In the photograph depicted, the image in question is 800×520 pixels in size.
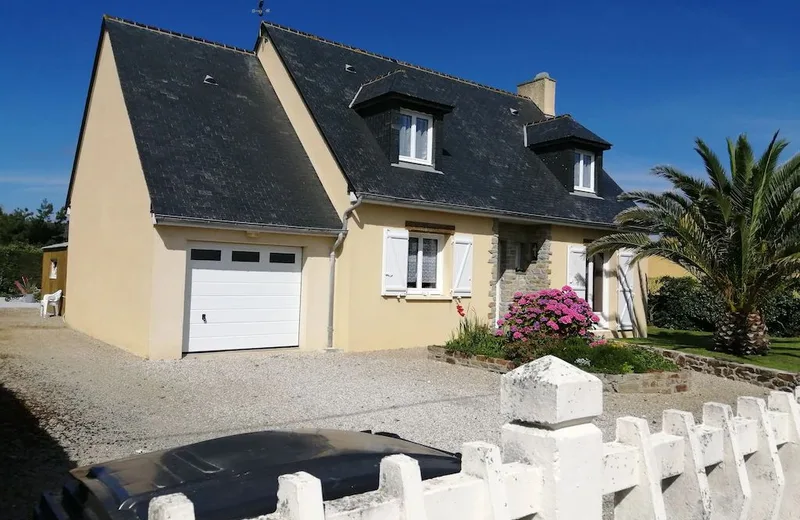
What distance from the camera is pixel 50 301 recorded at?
59.6 feet

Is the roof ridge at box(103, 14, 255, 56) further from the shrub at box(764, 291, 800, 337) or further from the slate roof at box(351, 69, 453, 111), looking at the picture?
the shrub at box(764, 291, 800, 337)

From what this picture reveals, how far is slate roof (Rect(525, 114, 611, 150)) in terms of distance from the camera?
56.9 feet

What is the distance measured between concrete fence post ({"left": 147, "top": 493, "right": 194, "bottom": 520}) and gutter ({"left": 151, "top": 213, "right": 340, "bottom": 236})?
9.46 metres

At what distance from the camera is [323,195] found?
13.3 metres

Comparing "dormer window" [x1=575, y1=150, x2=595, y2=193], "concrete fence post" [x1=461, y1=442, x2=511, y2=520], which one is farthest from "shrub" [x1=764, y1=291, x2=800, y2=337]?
"concrete fence post" [x1=461, y1=442, x2=511, y2=520]

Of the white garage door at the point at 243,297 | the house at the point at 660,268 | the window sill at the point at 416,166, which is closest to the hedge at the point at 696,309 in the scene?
the house at the point at 660,268

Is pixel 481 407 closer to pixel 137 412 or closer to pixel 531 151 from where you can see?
pixel 137 412

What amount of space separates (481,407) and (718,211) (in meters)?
7.85

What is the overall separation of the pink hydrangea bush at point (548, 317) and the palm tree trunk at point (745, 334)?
2.99m

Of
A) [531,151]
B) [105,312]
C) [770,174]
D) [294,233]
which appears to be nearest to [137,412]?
[294,233]

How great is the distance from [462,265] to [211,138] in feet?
19.5

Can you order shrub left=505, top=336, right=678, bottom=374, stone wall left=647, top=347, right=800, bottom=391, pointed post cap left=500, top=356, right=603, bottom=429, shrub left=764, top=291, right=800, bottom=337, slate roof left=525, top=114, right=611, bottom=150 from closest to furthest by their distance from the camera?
pointed post cap left=500, top=356, right=603, bottom=429, shrub left=505, top=336, right=678, bottom=374, stone wall left=647, top=347, right=800, bottom=391, slate roof left=525, top=114, right=611, bottom=150, shrub left=764, top=291, right=800, bottom=337

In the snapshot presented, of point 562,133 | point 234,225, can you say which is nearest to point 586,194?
point 562,133

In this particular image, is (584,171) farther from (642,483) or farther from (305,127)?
(642,483)
